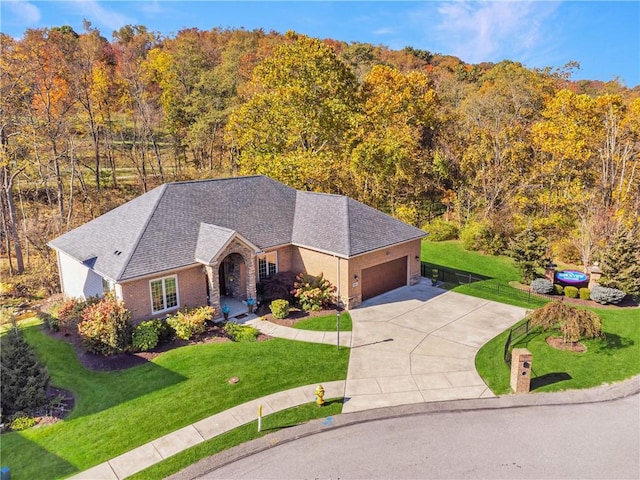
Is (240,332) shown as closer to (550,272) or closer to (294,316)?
(294,316)

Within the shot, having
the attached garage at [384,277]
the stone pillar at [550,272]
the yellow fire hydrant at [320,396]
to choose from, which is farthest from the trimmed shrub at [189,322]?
the stone pillar at [550,272]

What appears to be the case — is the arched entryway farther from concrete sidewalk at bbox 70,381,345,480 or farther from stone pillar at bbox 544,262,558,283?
stone pillar at bbox 544,262,558,283

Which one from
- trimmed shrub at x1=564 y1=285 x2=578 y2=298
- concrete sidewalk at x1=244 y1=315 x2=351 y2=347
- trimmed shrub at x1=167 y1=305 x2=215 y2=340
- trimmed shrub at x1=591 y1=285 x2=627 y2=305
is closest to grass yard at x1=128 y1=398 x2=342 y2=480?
concrete sidewalk at x1=244 y1=315 x2=351 y2=347

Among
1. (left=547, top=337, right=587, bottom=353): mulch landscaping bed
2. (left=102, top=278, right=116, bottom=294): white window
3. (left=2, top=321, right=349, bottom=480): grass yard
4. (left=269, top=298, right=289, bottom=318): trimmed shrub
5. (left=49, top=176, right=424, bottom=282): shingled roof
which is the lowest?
(left=547, top=337, right=587, bottom=353): mulch landscaping bed


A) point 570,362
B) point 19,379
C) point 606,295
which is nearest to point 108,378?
point 19,379

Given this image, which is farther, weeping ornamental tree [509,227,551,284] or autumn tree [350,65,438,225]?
autumn tree [350,65,438,225]

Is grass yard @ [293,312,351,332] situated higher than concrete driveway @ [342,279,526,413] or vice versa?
grass yard @ [293,312,351,332]
